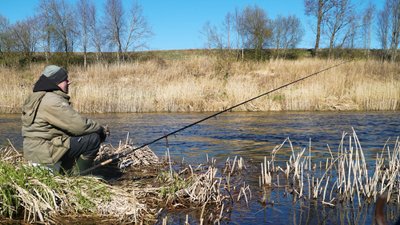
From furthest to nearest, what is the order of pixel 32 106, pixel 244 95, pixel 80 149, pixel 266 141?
pixel 244 95
pixel 266 141
pixel 80 149
pixel 32 106

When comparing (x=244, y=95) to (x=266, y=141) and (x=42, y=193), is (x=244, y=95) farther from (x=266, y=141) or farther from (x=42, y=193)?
(x=42, y=193)

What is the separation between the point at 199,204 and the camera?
4.77 m

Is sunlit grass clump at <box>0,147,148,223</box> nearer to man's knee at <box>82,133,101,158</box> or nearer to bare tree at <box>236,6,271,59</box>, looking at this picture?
man's knee at <box>82,133,101,158</box>

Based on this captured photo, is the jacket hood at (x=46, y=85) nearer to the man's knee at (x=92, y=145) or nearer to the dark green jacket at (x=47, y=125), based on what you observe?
the dark green jacket at (x=47, y=125)

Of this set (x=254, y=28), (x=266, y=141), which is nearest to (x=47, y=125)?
(x=266, y=141)

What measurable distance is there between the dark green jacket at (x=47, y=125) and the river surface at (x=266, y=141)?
5.86ft

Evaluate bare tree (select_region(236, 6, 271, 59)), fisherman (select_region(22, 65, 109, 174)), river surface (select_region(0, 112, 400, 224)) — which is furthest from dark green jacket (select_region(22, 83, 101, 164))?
bare tree (select_region(236, 6, 271, 59))

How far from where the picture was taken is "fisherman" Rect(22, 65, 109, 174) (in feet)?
15.8

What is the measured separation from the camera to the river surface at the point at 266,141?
14.9 feet

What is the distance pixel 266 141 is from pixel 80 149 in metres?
6.32

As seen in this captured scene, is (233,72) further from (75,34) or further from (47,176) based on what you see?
(47,176)

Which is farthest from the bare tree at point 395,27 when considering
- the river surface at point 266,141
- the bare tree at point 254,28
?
the river surface at point 266,141

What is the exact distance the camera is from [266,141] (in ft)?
34.5

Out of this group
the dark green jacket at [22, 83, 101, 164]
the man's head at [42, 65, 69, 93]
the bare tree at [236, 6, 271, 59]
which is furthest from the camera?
the bare tree at [236, 6, 271, 59]
